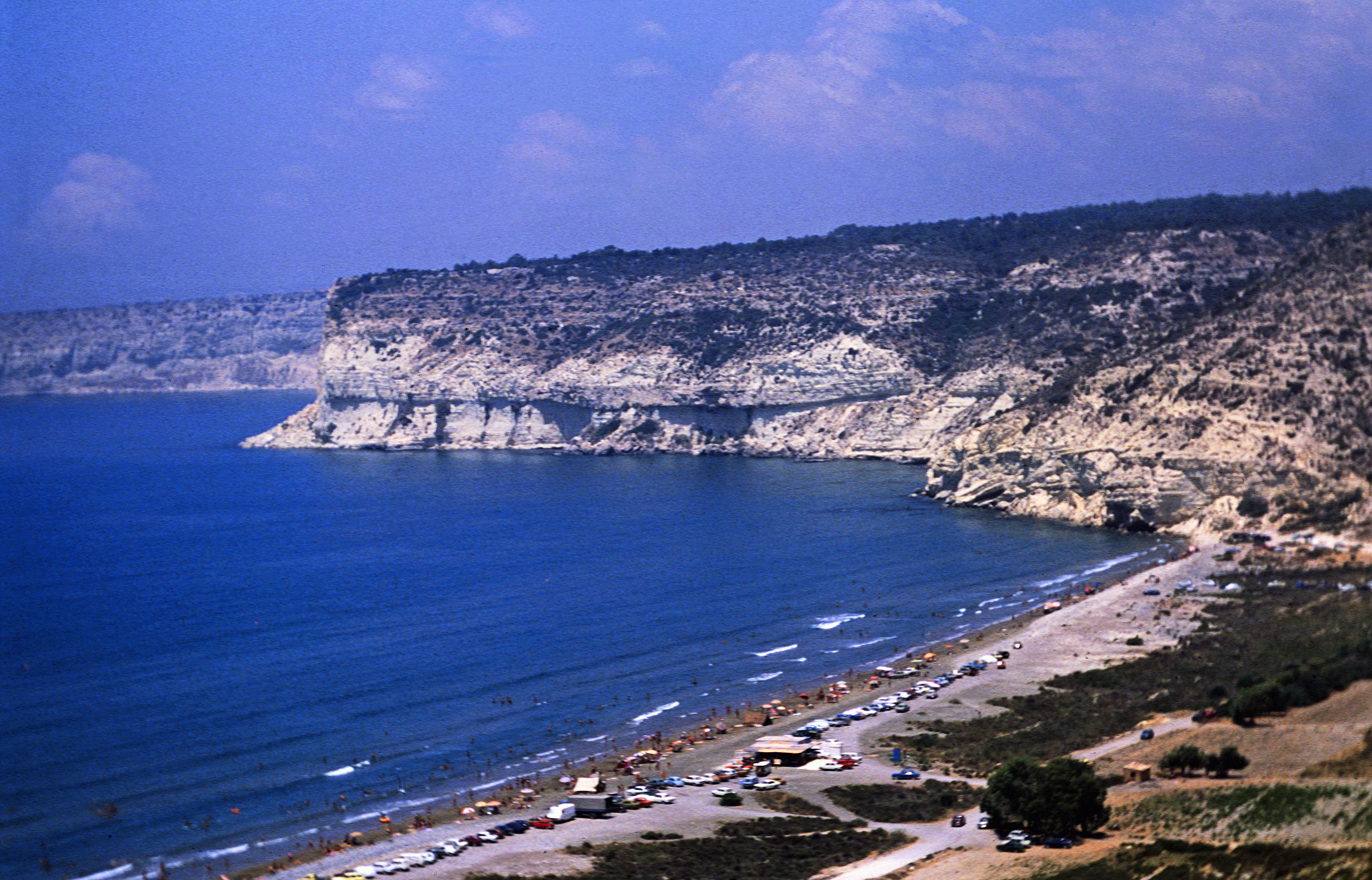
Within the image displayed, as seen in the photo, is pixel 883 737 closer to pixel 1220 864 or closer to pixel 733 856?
pixel 733 856

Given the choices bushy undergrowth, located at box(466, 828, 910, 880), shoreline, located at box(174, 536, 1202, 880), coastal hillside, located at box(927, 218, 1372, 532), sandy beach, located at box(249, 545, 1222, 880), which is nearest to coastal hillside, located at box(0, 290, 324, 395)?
shoreline, located at box(174, 536, 1202, 880)

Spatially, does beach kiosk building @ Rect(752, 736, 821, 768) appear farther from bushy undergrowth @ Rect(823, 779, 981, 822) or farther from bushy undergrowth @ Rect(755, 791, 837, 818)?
bushy undergrowth @ Rect(823, 779, 981, 822)

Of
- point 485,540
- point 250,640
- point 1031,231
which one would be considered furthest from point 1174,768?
point 1031,231

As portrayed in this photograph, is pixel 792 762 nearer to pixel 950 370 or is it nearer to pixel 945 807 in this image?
pixel 945 807

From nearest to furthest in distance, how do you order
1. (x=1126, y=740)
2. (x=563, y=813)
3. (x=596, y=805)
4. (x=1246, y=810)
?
1. (x=1246, y=810)
2. (x=563, y=813)
3. (x=596, y=805)
4. (x=1126, y=740)

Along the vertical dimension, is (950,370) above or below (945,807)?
above

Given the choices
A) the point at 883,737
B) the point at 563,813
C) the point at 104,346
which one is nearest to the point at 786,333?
the point at 104,346
